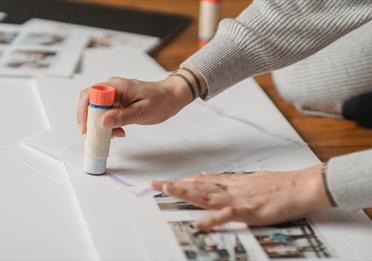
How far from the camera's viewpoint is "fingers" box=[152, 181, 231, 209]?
0.95m

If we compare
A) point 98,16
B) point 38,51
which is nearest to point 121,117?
point 38,51

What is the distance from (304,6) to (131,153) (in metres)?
0.36

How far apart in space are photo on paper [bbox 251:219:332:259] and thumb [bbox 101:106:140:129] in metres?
0.24

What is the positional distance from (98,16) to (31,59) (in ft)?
1.26

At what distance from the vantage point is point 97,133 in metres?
1.03

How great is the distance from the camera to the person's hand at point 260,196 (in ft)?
3.10

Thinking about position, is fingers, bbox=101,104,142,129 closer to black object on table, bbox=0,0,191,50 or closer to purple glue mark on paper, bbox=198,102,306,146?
purple glue mark on paper, bbox=198,102,306,146

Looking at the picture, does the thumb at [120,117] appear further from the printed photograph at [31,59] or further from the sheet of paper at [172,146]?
the printed photograph at [31,59]

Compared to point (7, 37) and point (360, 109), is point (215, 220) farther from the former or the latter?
point (7, 37)

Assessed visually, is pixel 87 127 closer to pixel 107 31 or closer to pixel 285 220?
pixel 285 220

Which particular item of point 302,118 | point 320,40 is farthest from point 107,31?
point 320,40

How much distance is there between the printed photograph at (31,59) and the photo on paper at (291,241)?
0.71m

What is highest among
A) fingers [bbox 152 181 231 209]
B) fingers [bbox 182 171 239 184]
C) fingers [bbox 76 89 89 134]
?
fingers [bbox 76 89 89 134]

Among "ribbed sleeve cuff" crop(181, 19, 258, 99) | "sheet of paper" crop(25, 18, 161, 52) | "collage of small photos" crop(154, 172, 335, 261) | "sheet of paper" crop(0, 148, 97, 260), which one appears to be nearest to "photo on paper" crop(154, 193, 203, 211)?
"collage of small photos" crop(154, 172, 335, 261)
